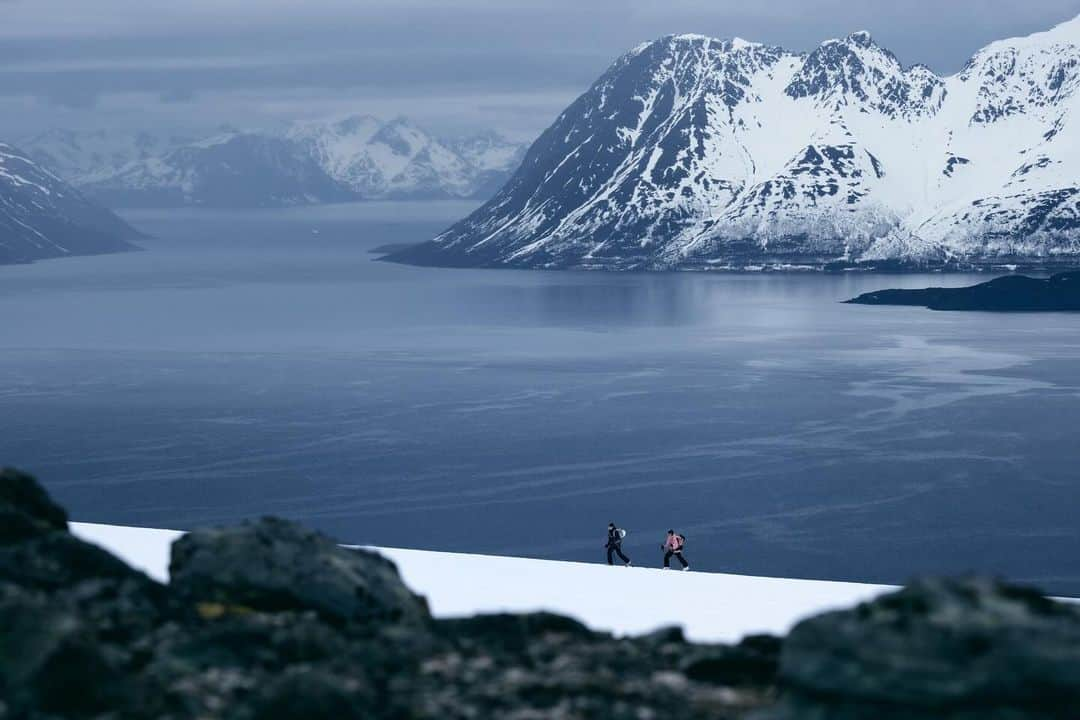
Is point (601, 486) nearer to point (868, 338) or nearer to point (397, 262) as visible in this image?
point (868, 338)

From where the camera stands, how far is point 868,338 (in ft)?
243

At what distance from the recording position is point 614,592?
13219mm

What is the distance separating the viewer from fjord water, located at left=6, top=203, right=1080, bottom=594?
32562 mm

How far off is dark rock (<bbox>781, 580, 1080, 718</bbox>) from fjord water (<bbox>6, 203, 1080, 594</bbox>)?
2204 centimetres

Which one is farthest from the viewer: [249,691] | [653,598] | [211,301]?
[211,301]

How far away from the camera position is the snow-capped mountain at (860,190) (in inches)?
5714

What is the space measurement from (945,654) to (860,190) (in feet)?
560

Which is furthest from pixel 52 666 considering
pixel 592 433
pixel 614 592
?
pixel 592 433

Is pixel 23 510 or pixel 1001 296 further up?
pixel 23 510

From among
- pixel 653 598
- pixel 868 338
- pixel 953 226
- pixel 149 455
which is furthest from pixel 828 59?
pixel 653 598

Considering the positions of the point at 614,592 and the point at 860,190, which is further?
the point at 860,190

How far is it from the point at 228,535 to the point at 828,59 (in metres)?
195

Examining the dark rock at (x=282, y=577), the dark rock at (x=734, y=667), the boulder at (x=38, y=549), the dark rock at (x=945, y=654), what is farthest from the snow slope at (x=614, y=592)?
the dark rock at (x=945, y=654)

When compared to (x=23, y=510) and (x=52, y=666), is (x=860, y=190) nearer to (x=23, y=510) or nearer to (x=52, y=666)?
(x=23, y=510)
